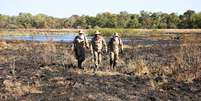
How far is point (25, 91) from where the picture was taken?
13477mm

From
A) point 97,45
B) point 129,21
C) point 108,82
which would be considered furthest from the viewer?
point 129,21

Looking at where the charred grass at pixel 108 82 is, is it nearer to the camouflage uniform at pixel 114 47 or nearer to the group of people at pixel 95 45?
the camouflage uniform at pixel 114 47

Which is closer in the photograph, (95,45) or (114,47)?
(95,45)

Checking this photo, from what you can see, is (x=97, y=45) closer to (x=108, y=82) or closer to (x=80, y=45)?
(x=80, y=45)

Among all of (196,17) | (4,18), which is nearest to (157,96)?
(196,17)

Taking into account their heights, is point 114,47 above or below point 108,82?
above

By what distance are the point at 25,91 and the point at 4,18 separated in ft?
457

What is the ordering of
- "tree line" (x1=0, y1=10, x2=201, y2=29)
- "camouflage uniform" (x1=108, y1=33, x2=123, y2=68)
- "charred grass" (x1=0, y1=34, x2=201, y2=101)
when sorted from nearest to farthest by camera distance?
"charred grass" (x1=0, y1=34, x2=201, y2=101), "camouflage uniform" (x1=108, y1=33, x2=123, y2=68), "tree line" (x1=0, y1=10, x2=201, y2=29)

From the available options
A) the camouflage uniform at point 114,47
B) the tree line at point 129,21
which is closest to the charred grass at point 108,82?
the camouflage uniform at point 114,47

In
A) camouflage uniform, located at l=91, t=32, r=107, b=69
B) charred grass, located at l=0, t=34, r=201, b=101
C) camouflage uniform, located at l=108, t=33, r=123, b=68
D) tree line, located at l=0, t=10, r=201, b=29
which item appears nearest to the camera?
charred grass, located at l=0, t=34, r=201, b=101

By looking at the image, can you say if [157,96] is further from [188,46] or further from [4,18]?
[4,18]

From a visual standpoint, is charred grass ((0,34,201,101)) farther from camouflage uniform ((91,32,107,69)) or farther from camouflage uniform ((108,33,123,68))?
camouflage uniform ((91,32,107,69))

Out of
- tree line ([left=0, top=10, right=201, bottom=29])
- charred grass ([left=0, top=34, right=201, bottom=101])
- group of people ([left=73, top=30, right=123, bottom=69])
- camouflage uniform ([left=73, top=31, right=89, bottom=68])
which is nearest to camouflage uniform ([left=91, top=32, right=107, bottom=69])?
group of people ([left=73, top=30, right=123, bottom=69])

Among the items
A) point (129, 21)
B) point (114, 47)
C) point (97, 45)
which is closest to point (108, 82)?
point (97, 45)
